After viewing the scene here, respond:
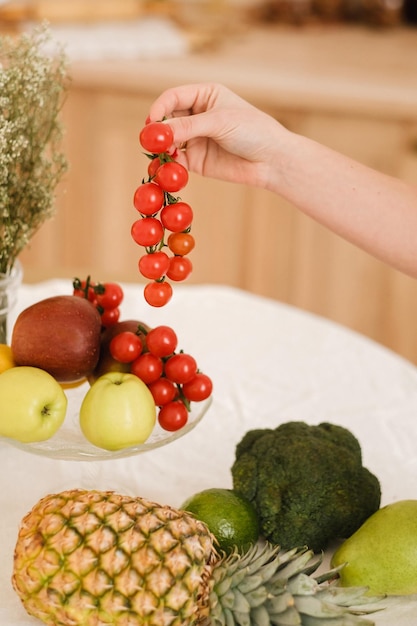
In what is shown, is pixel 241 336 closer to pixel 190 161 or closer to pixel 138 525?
pixel 190 161

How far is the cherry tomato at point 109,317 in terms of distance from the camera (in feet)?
Answer: 3.86

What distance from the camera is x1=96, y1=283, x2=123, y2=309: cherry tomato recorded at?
1179 mm

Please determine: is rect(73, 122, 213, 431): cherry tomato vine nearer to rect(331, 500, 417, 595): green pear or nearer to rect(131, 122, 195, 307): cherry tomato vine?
rect(131, 122, 195, 307): cherry tomato vine

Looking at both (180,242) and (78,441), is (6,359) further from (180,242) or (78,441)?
(180,242)

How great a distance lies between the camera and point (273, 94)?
2439 millimetres

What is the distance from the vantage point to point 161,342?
110 cm

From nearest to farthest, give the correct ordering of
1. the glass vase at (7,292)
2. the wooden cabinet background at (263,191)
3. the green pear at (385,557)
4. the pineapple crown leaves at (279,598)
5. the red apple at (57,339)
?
the pineapple crown leaves at (279,598), the green pear at (385,557), the red apple at (57,339), the glass vase at (7,292), the wooden cabinet background at (263,191)

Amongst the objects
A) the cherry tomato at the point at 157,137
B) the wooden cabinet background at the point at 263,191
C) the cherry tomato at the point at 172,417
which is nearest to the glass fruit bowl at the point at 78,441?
the cherry tomato at the point at 172,417

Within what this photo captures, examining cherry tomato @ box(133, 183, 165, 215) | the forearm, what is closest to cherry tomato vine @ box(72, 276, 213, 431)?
cherry tomato @ box(133, 183, 165, 215)

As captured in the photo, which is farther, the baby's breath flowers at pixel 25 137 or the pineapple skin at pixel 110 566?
the baby's breath flowers at pixel 25 137

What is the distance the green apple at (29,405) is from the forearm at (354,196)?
0.48 m

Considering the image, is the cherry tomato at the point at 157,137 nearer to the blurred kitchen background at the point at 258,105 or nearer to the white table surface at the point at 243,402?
the white table surface at the point at 243,402

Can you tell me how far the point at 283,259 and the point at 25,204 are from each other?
1.64 meters

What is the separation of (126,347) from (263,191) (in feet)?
5.38
